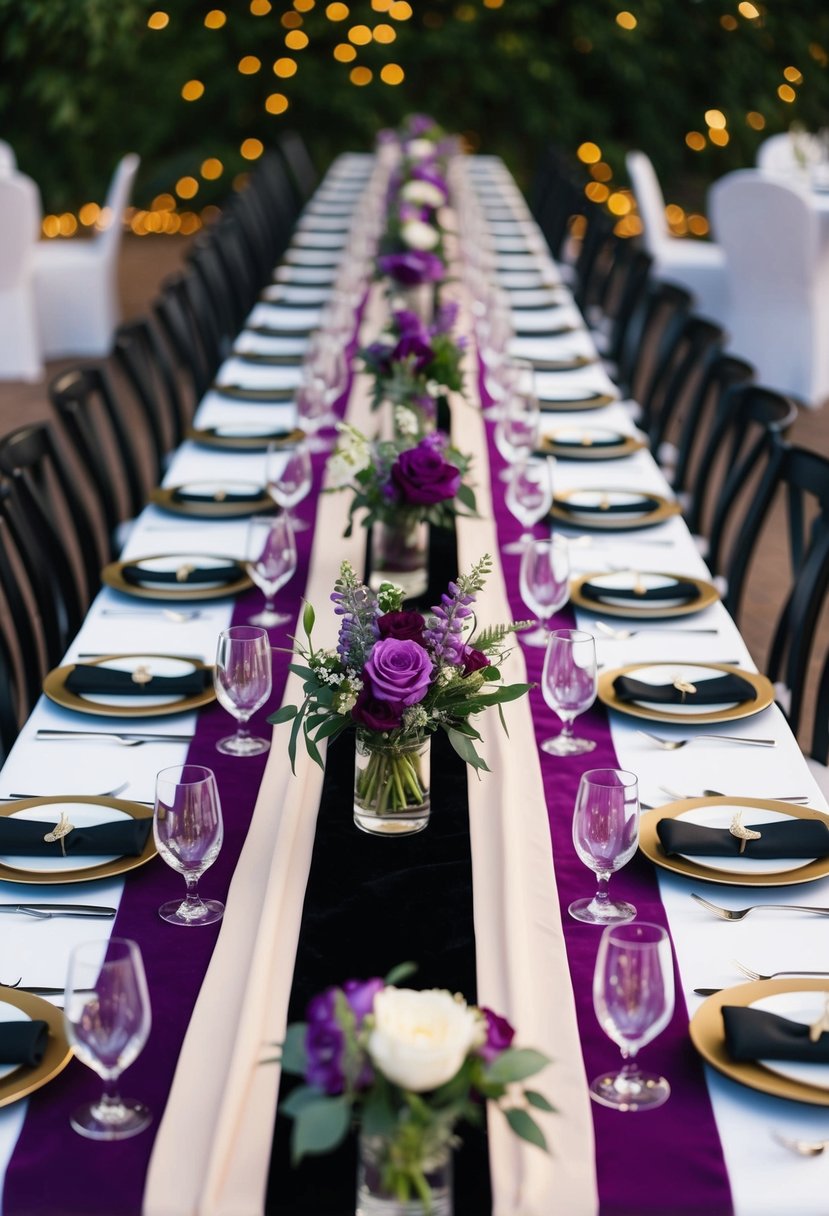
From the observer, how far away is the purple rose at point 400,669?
1.91 m

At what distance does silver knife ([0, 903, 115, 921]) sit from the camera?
197 cm

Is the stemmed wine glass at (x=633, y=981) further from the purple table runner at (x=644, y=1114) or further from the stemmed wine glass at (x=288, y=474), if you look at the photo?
the stemmed wine glass at (x=288, y=474)

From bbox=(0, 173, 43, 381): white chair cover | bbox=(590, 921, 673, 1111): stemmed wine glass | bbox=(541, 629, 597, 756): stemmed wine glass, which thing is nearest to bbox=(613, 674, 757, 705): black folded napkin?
bbox=(541, 629, 597, 756): stemmed wine glass

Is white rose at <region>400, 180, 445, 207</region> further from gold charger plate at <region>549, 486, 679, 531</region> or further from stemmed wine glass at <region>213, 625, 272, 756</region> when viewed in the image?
stemmed wine glass at <region>213, 625, 272, 756</region>

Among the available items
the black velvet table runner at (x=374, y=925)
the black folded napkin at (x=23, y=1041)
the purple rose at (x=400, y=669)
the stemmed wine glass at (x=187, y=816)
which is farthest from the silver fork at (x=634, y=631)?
the black folded napkin at (x=23, y=1041)

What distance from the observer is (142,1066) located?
1686 mm

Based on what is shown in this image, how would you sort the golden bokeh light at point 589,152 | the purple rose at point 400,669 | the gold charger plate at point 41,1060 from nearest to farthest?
the gold charger plate at point 41,1060, the purple rose at point 400,669, the golden bokeh light at point 589,152

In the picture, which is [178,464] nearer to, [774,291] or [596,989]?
[596,989]

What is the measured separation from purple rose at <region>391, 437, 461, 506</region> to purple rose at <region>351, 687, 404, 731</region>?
2.97ft

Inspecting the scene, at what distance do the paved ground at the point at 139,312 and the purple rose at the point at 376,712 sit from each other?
2596mm

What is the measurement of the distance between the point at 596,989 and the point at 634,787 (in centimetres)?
36

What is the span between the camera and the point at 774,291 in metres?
8.17

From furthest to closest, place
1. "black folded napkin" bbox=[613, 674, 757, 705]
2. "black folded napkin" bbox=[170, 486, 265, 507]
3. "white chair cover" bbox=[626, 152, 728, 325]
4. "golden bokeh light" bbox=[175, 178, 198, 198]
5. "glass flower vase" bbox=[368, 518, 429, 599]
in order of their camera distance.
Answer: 1. "golden bokeh light" bbox=[175, 178, 198, 198]
2. "white chair cover" bbox=[626, 152, 728, 325]
3. "black folded napkin" bbox=[170, 486, 265, 507]
4. "glass flower vase" bbox=[368, 518, 429, 599]
5. "black folded napkin" bbox=[613, 674, 757, 705]

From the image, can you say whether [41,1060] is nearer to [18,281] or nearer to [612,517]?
[612,517]
